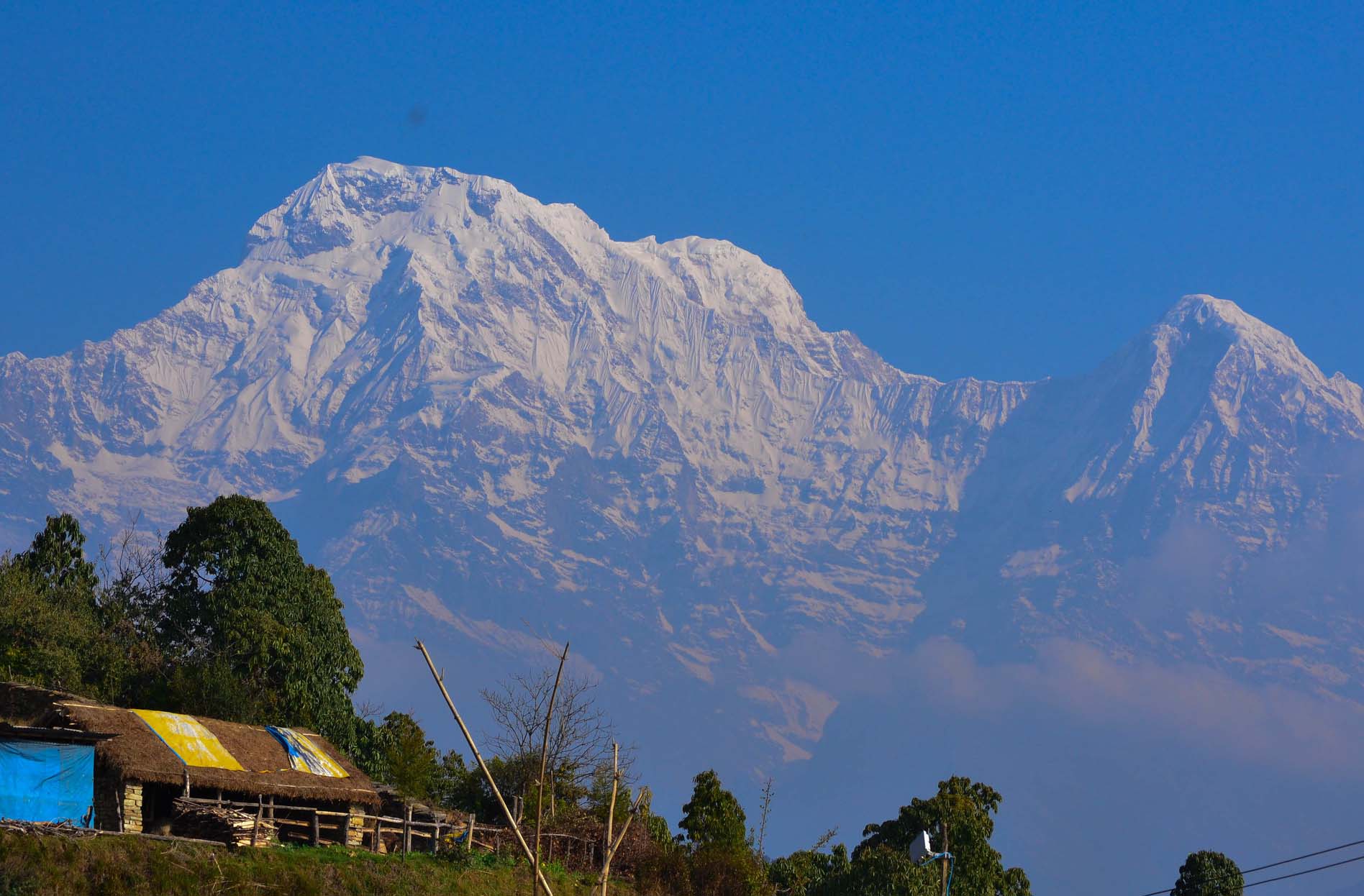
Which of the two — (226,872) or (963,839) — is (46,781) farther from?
(963,839)

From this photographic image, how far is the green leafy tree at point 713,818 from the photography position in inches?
2265

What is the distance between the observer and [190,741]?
4400 cm

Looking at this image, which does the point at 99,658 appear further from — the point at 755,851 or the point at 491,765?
the point at 755,851

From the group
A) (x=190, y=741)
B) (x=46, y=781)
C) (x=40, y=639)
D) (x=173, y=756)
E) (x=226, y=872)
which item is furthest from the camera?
(x=40, y=639)

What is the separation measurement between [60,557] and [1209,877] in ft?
151

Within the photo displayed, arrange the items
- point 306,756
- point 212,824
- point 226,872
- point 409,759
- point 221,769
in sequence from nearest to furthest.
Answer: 1. point 226,872
2. point 212,824
3. point 221,769
4. point 306,756
5. point 409,759

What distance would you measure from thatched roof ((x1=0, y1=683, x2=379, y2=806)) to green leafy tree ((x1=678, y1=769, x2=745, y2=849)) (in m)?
14.5

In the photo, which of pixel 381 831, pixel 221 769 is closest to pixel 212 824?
pixel 221 769

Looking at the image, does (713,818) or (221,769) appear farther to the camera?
(713,818)

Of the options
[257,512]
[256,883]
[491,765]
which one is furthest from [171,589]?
[256,883]

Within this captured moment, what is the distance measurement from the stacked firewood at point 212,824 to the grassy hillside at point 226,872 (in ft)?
3.39

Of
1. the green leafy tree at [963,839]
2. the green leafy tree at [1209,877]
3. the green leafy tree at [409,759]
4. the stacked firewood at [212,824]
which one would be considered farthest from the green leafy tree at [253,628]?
the green leafy tree at [1209,877]

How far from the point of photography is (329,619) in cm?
6191

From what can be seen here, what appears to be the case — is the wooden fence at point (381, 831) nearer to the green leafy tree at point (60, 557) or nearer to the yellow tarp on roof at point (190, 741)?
the yellow tarp on roof at point (190, 741)
